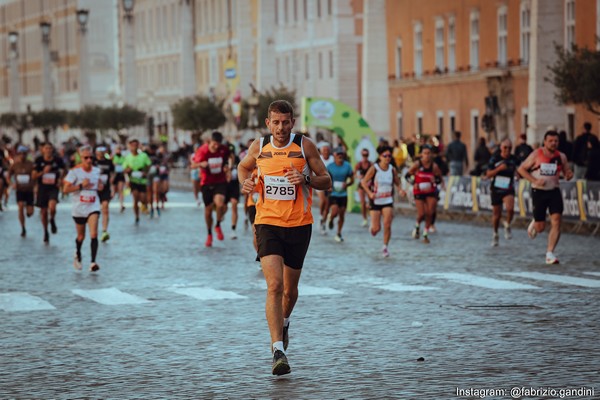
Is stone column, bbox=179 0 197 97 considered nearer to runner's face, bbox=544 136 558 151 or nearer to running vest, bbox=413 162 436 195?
running vest, bbox=413 162 436 195

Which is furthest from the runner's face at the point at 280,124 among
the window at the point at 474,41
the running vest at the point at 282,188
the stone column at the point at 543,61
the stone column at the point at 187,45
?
the stone column at the point at 187,45

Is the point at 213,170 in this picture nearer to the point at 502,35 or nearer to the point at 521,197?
the point at 521,197

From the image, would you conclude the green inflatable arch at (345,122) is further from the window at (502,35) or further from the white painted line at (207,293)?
the white painted line at (207,293)

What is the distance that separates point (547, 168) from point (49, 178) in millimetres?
10277

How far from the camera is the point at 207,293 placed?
18891 mm

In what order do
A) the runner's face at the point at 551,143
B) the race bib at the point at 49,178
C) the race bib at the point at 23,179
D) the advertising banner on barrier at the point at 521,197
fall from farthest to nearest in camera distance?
the race bib at the point at 23,179 < the race bib at the point at 49,178 < the advertising banner on barrier at the point at 521,197 < the runner's face at the point at 551,143

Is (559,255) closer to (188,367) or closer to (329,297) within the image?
(329,297)

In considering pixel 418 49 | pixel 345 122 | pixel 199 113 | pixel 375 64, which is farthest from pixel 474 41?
pixel 199 113

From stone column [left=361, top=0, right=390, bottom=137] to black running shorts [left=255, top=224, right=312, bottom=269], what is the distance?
37844 mm

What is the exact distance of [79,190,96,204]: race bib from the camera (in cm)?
2272

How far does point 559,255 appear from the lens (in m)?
24.3

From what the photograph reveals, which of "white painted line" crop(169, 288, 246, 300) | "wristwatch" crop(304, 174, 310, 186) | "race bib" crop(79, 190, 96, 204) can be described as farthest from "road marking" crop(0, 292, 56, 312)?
"wristwatch" crop(304, 174, 310, 186)

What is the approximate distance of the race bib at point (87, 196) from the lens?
2272 cm

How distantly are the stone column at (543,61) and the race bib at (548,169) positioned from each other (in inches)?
617
